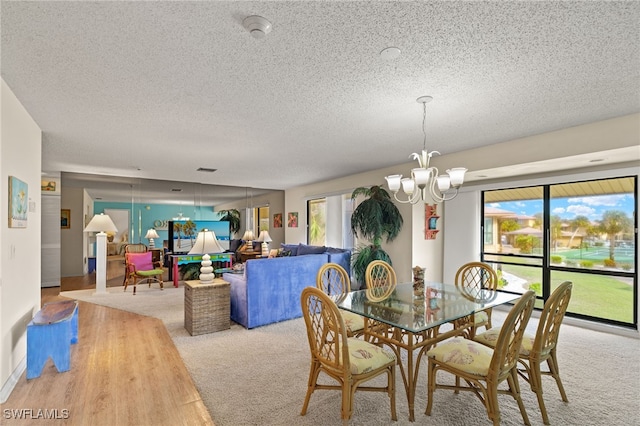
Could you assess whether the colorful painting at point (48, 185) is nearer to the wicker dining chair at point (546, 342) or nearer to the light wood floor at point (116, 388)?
the light wood floor at point (116, 388)

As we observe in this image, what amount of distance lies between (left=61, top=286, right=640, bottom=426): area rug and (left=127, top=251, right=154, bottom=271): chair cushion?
343cm

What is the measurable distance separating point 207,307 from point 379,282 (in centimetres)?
209

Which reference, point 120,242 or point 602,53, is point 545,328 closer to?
point 602,53

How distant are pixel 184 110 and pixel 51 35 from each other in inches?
48.5

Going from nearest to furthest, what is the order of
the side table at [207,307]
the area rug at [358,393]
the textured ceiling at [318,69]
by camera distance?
the textured ceiling at [318,69], the area rug at [358,393], the side table at [207,307]

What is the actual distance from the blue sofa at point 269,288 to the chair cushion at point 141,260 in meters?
3.10

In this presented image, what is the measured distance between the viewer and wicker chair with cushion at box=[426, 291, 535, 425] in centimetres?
183

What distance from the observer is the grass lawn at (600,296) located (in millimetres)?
3990

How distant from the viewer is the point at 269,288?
415cm

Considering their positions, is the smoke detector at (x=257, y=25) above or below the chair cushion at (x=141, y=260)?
above

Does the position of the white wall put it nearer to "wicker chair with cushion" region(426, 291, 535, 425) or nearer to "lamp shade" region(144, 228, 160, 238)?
"wicker chair with cushion" region(426, 291, 535, 425)

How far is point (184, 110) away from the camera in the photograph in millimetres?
3023

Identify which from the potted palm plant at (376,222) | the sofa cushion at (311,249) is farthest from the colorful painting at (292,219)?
the potted palm plant at (376,222)

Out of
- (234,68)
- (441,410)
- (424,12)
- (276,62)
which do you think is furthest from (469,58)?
(441,410)
